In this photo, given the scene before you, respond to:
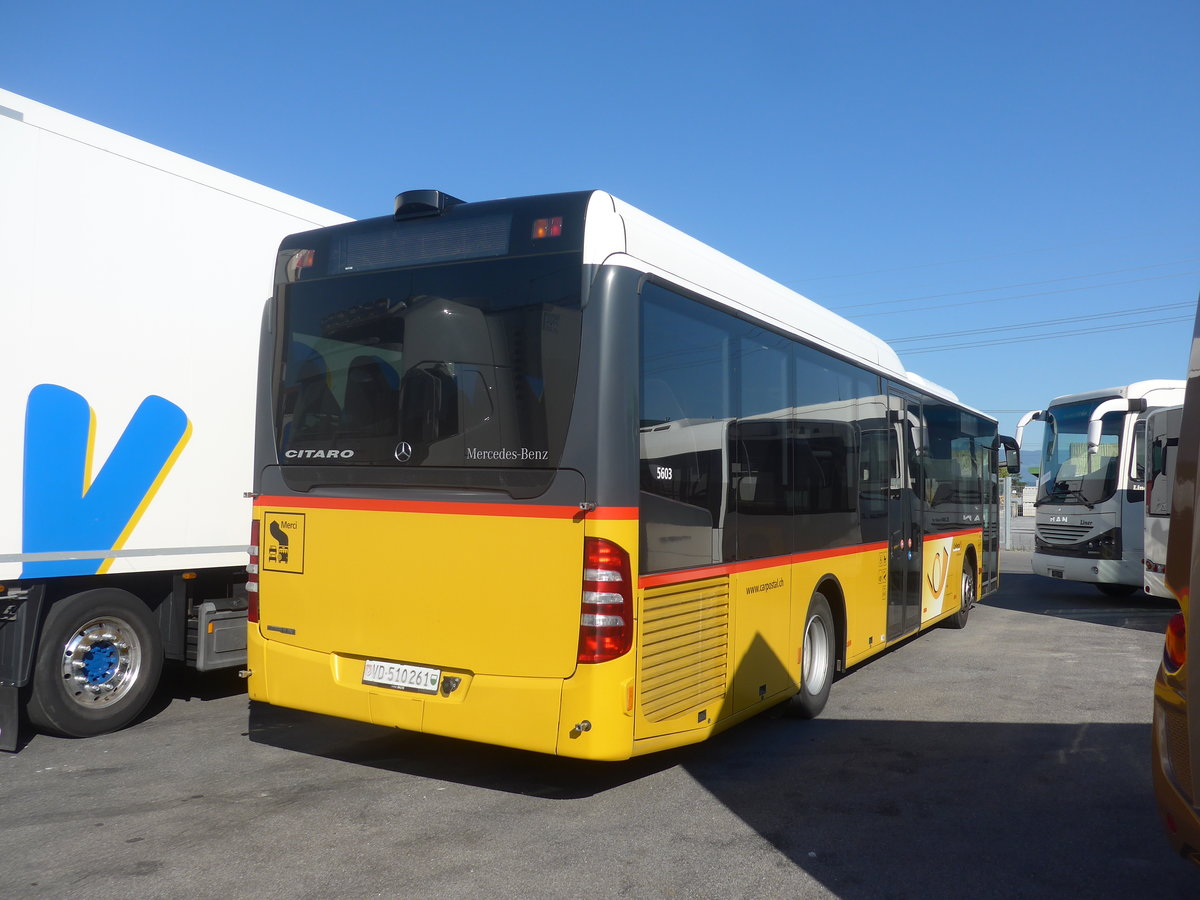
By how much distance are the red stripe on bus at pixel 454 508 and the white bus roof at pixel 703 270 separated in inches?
49.4

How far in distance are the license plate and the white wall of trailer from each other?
2255 mm

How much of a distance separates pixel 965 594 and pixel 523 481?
966 cm

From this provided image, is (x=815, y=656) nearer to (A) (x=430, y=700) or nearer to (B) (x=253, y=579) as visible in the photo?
(A) (x=430, y=700)

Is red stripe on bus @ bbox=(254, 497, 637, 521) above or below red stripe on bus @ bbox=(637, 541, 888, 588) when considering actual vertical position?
above

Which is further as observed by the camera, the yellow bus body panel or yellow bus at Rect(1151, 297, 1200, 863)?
the yellow bus body panel

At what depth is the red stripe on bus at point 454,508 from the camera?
16.1 ft

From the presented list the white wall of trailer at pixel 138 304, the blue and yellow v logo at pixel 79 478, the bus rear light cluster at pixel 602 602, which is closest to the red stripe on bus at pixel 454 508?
the bus rear light cluster at pixel 602 602

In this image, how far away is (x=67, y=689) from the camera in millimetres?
6488

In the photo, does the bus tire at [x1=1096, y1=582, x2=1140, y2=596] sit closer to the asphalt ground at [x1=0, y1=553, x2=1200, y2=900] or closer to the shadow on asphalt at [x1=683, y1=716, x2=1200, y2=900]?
the asphalt ground at [x1=0, y1=553, x2=1200, y2=900]

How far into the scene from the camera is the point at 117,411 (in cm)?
658

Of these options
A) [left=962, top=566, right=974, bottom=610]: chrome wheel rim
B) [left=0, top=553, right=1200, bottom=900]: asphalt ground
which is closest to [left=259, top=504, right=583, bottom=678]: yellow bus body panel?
[left=0, top=553, right=1200, bottom=900]: asphalt ground

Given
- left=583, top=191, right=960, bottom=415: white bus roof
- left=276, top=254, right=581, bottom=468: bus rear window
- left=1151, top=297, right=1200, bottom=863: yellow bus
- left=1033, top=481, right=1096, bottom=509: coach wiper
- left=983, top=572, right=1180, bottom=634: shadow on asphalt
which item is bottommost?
left=983, top=572, right=1180, bottom=634: shadow on asphalt

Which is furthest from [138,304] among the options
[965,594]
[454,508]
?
[965,594]

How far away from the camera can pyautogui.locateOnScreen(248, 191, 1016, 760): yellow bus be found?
4.97 meters
